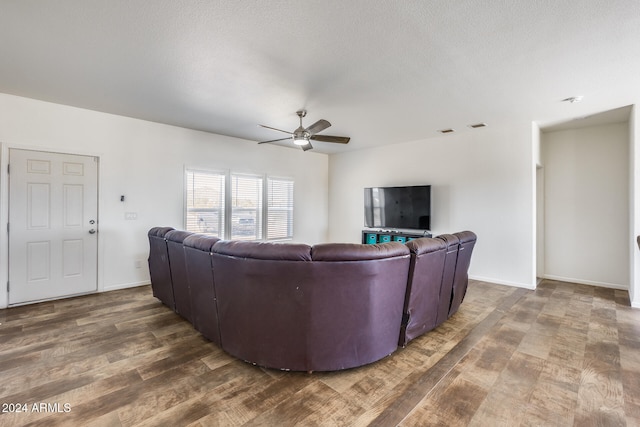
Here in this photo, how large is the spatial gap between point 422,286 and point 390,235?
11.4ft

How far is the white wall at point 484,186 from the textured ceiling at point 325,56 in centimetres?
80

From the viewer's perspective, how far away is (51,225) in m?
3.92

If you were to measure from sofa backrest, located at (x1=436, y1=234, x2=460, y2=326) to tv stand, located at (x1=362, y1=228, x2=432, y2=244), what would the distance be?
255 cm

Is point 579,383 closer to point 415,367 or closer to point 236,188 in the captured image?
point 415,367

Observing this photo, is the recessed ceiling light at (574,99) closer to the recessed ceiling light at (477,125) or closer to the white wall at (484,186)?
the white wall at (484,186)

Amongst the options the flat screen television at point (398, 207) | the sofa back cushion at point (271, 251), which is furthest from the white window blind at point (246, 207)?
the sofa back cushion at point (271, 251)

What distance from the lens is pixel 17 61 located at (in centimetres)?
277

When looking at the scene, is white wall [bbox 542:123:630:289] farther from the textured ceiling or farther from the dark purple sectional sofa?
the dark purple sectional sofa

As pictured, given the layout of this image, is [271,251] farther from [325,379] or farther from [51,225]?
[51,225]

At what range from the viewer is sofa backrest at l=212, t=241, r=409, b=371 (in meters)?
2.04

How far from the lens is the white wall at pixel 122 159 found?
146 inches

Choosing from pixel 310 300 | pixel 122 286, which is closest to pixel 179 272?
pixel 310 300

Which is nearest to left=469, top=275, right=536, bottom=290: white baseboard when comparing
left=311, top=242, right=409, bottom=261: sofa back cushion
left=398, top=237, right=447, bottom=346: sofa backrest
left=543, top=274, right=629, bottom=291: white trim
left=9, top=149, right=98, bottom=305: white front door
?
left=543, top=274, right=629, bottom=291: white trim

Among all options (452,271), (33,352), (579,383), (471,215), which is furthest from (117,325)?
(471,215)
